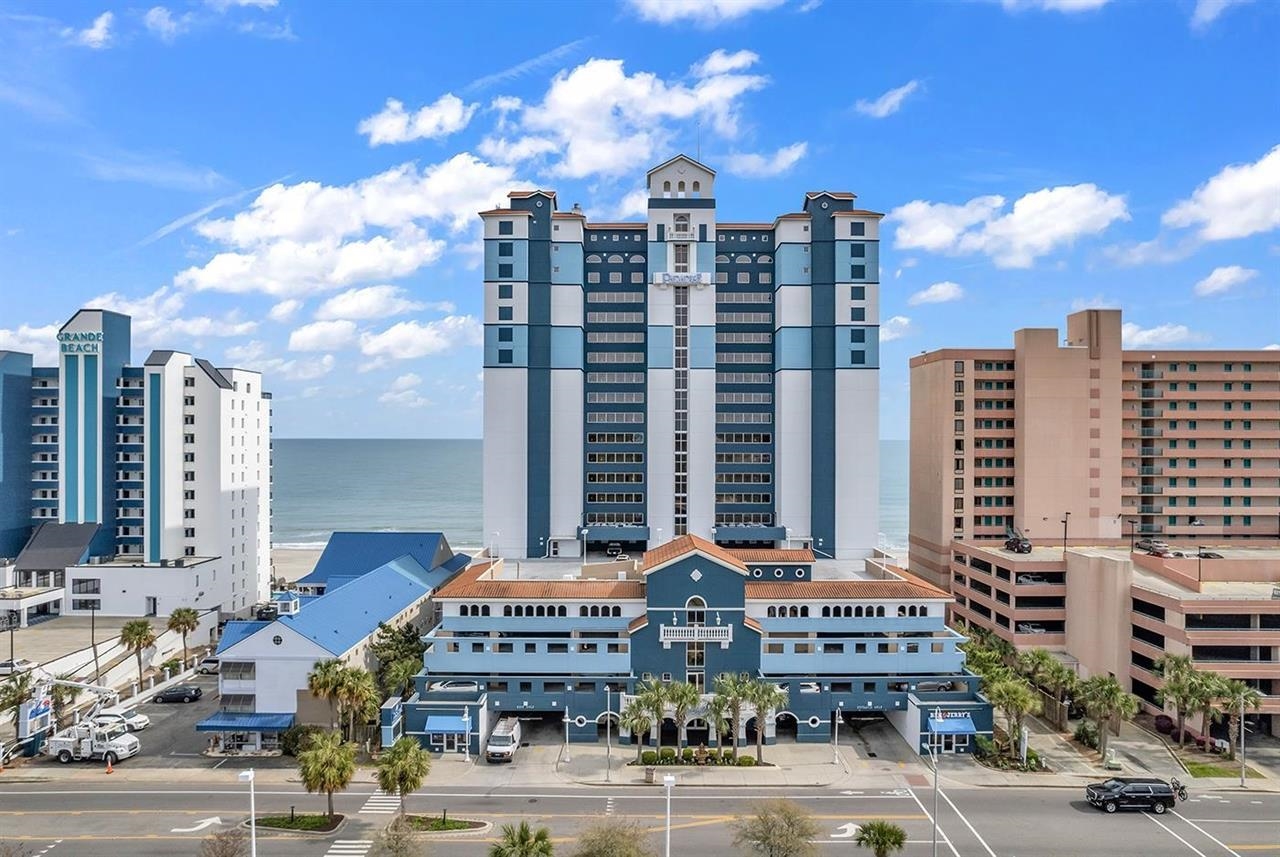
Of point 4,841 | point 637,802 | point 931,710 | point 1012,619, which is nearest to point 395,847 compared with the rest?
point 637,802

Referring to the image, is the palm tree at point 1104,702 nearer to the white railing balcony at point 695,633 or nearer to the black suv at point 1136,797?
the black suv at point 1136,797

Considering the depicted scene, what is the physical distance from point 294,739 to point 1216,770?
6297 cm

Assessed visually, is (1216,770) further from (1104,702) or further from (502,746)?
(502,746)

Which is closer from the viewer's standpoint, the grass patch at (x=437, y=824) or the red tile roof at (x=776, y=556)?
the grass patch at (x=437, y=824)

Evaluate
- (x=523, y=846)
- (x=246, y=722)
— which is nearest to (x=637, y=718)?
(x=523, y=846)

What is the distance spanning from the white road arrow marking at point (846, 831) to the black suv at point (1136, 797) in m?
15.6

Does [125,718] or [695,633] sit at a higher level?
[695,633]

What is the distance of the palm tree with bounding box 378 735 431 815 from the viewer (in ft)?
140

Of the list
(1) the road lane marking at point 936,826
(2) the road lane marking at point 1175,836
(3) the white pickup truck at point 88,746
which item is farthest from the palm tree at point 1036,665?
(3) the white pickup truck at point 88,746

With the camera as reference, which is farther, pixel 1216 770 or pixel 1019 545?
pixel 1019 545

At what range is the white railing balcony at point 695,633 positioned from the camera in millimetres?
58969

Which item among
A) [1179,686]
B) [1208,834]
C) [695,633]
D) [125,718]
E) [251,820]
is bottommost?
[1208,834]

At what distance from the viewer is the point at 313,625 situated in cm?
5906

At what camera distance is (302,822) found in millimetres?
44094
